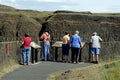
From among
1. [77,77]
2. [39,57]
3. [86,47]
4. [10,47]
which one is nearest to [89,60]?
[86,47]

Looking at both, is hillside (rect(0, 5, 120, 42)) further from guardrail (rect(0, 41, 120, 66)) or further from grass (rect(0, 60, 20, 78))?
grass (rect(0, 60, 20, 78))

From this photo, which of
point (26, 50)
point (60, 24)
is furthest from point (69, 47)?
point (60, 24)

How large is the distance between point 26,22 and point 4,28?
247 cm

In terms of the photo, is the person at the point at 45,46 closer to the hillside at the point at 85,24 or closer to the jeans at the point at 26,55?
the jeans at the point at 26,55

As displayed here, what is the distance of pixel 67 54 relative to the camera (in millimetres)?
29938

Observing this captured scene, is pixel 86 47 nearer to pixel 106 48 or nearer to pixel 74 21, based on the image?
pixel 106 48

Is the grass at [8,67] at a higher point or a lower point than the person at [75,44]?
lower

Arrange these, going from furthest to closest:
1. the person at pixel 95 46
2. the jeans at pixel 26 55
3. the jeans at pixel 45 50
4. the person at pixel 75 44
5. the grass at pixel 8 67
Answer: the jeans at pixel 45 50, the person at pixel 95 46, the person at pixel 75 44, the jeans at pixel 26 55, the grass at pixel 8 67

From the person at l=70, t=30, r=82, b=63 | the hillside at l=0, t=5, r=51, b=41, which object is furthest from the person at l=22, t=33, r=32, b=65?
the hillside at l=0, t=5, r=51, b=41

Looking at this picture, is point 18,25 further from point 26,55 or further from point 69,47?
point 26,55

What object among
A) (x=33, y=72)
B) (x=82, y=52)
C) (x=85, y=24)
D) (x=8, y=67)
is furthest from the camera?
(x=85, y=24)

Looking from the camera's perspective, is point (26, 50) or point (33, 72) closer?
point (33, 72)

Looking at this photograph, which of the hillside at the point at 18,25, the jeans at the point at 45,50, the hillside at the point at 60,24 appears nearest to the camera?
the jeans at the point at 45,50

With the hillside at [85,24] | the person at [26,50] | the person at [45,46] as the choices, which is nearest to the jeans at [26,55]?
the person at [26,50]
